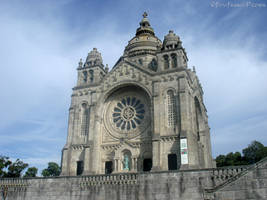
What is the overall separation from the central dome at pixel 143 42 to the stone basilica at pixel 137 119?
7.60 m

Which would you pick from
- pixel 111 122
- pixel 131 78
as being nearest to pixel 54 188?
pixel 111 122

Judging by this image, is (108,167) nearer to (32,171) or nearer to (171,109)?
(171,109)

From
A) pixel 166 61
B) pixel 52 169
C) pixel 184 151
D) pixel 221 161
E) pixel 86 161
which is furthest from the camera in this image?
pixel 52 169

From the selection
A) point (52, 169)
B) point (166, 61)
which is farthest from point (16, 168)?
point (52, 169)

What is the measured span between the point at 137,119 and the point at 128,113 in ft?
5.15

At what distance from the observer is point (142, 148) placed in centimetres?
3369

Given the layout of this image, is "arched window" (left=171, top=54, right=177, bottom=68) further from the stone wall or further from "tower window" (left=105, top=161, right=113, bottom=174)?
the stone wall

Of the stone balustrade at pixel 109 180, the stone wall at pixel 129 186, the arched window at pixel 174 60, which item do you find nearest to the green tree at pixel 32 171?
the stone wall at pixel 129 186

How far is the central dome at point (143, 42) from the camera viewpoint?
46.1 meters

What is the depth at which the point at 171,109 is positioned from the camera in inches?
1329

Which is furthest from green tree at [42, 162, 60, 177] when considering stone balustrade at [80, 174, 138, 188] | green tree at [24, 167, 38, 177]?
stone balustrade at [80, 174, 138, 188]

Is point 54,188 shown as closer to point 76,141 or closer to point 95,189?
point 95,189

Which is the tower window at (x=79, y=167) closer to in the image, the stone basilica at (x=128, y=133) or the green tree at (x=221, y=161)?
the stone basilica at (x=128, y=133)

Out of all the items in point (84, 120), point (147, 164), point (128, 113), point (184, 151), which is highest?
point (128, 113)
